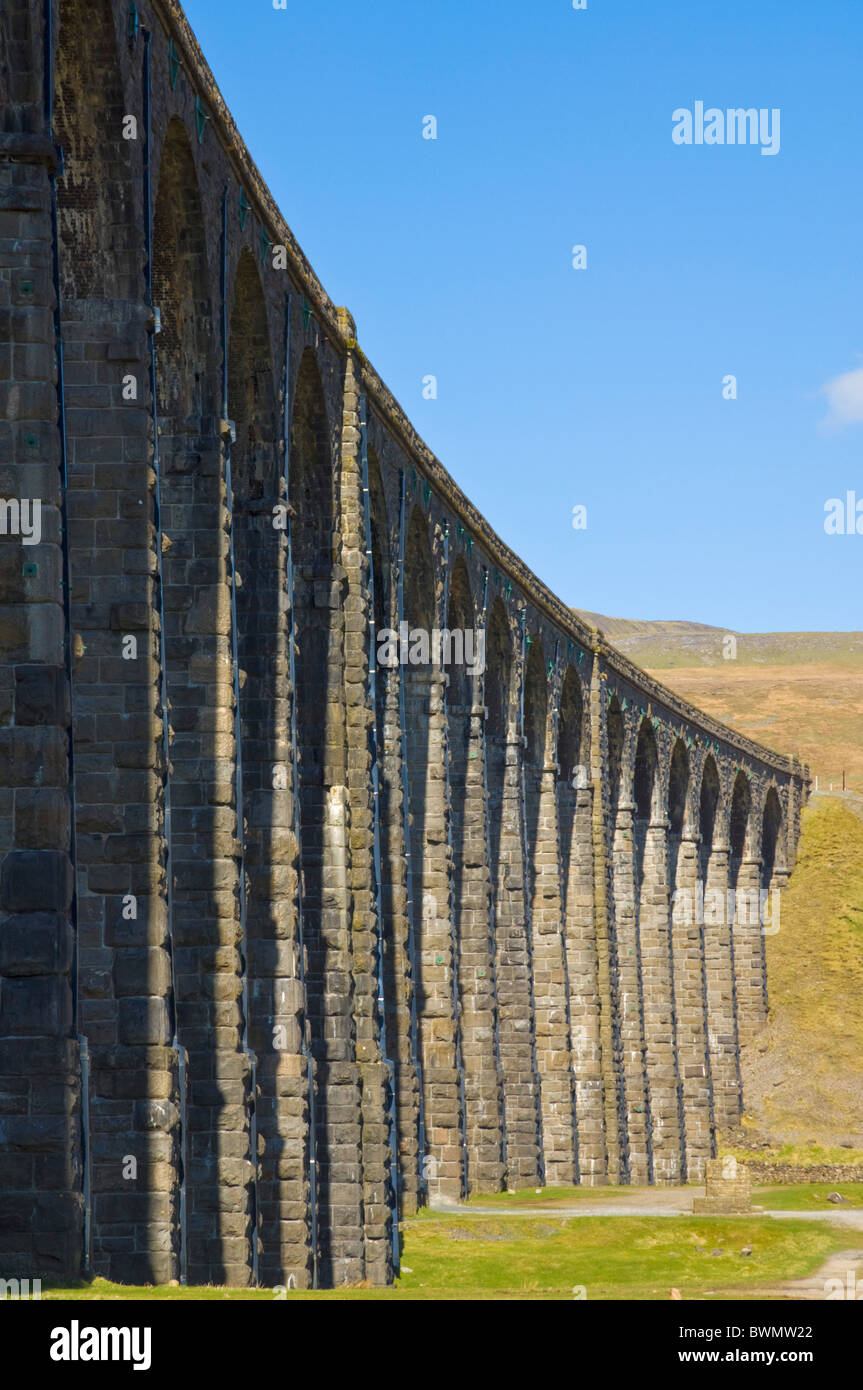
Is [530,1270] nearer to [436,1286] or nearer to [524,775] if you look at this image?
[436,1286]

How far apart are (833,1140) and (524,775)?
16699mm

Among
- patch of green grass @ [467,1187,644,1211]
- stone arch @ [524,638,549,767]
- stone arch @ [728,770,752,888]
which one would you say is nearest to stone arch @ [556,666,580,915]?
stone arch @ [524,638,549,767]

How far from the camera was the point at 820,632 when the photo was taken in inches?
6329

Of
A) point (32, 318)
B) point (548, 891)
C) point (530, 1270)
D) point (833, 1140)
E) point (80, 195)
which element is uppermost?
point (80, 195)

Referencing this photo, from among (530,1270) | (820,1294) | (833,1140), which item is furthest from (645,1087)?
(820,1294)

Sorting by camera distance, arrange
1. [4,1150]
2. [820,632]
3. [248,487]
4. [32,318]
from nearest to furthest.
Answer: [4,1150]
[32,318]
[248,487]
[820,632]

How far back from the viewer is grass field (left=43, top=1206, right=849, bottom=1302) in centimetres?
2442

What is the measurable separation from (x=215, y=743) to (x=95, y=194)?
5.88m

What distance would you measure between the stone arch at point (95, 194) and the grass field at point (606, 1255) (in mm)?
11155

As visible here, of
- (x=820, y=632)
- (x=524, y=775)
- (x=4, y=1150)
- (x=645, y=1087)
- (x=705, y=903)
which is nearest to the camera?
(x=4, y=1150)

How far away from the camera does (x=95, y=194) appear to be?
18.0m

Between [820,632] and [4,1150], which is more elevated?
[820,632]
